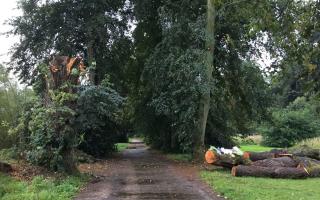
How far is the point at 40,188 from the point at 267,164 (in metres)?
9.03

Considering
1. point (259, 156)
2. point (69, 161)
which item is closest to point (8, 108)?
point (69, 161)

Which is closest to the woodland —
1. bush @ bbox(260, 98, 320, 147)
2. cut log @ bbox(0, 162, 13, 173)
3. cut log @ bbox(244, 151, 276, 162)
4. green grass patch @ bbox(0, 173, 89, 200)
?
cut log @ bbox(0, 162, 13, 173)

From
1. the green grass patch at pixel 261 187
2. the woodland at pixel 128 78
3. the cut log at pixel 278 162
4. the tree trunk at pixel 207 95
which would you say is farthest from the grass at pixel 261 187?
the tree trunk at pixel 207 95

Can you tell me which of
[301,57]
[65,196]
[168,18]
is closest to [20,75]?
[168,18]

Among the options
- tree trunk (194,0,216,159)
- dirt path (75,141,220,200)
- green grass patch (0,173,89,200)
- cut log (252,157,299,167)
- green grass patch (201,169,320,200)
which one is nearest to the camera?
green grass patch (0,173,89,200)

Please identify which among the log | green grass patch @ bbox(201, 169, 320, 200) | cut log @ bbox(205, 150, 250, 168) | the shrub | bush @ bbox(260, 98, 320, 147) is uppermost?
bush @ bbox(260, 98, 320, 147)

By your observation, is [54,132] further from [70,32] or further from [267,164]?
[70,32]

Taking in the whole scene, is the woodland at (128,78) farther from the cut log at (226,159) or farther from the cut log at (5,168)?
the cut log at (226,159)

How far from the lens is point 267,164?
1866 cm

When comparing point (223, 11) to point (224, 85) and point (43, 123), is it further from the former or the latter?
point (43, 123)

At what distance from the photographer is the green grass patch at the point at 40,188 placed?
41.5 feet

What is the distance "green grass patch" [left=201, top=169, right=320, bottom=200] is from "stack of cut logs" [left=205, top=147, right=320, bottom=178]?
A: 0.51 m

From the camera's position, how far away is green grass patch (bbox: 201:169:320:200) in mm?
12984

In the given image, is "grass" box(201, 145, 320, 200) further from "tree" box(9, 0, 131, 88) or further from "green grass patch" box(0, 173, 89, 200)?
"tree" box(9, 0, 131, 88)
